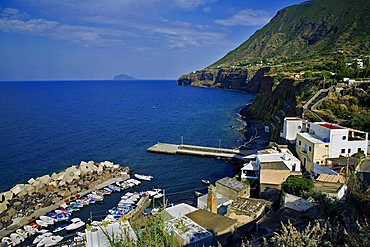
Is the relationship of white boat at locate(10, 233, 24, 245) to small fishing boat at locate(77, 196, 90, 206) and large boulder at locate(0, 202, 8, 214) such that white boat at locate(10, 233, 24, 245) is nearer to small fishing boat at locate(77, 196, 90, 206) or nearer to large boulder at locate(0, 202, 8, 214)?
large boulder at locate(0, 202, 8, 214)

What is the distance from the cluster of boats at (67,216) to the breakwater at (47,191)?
858 mm

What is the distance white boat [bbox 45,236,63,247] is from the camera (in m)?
18.3

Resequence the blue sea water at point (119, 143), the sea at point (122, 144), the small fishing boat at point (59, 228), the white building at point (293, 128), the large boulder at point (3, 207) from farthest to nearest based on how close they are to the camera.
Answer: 1. the blue sea water at point (119, 143)
2. the sea at point (122, 144)
3. the white building at point (293, 128)
4. the large boulder at point (3, 207)
5. the small fishing boat at point (59, 228)

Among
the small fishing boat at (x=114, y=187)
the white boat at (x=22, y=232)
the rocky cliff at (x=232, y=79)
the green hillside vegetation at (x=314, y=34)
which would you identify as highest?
the green hillside vegetation at (x=314, y=34)

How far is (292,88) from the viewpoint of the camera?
155ft

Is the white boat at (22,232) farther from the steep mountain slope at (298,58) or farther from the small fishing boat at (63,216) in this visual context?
the steep mountain slope at (298,58)

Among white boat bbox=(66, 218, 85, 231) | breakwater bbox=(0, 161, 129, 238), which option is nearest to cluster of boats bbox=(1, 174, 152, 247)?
white boat bbox=(66, 218, 85, 231)

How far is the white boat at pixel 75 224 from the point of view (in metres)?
20.4

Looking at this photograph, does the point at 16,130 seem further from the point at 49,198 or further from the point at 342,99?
the point at 342,99

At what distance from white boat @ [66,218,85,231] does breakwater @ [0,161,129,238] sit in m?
3.04

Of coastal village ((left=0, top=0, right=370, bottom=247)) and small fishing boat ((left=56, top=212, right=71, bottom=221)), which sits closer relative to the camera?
coastal village ((left=0, top=0, right=370, bottom=247))

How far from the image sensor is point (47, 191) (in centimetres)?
2616

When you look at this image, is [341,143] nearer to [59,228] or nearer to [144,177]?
[144,177]

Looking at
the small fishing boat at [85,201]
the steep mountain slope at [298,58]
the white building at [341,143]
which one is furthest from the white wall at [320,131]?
the small fishing boat at [85,201]
